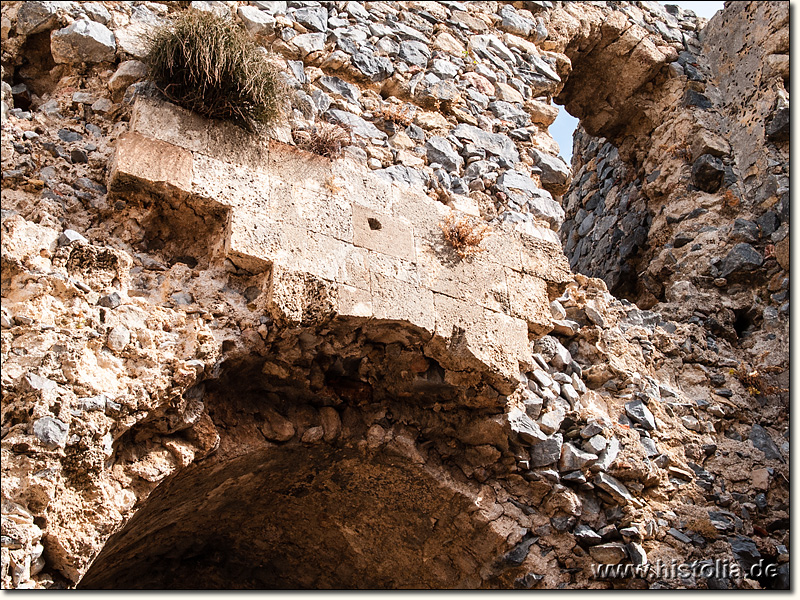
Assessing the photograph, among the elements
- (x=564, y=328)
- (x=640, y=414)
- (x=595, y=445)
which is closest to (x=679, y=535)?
(x=595, y=445)

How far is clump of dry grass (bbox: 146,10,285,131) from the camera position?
3701 millimetres

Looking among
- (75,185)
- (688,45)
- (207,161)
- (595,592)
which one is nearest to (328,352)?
(207,161)

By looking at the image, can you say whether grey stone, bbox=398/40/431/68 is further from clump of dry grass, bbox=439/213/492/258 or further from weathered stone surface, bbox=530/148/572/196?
clump of dry grass, bbox=439/213/492/258

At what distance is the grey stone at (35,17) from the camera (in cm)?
379

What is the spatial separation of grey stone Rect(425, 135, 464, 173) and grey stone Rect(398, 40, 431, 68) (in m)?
0.55

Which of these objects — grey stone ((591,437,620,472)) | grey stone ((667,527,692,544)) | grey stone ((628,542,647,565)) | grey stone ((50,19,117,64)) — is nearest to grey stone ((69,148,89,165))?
grey stone ((50,19,117,64))

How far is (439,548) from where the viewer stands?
4.12 metres

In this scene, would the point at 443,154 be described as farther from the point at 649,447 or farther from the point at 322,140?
the point at 649,447

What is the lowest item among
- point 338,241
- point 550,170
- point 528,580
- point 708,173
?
point 528,580

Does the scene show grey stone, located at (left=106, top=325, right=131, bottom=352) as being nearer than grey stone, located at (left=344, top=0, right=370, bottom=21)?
Yes

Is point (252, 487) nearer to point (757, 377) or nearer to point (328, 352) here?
point (328, 352)

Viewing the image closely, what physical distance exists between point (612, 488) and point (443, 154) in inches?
75.6

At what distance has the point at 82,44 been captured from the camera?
3836 millimetres

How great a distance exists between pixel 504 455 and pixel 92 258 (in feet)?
6.79
